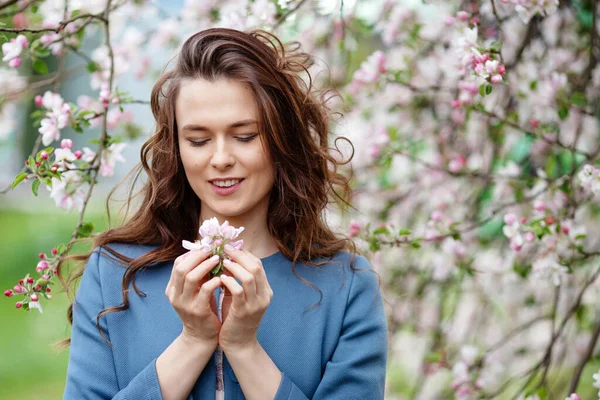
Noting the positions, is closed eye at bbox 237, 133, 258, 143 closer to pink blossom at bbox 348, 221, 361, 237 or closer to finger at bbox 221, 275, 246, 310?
finger at bbox 221, 275, 246, 310

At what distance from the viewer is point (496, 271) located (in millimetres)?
2844

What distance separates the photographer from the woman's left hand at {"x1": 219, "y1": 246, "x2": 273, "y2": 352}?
143 cm

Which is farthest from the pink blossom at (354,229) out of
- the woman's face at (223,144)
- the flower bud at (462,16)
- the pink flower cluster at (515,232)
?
the woman's face at (223,144)

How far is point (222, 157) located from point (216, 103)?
0.38 ft

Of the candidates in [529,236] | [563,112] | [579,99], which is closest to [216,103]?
[529,236]

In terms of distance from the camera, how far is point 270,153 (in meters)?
1.66

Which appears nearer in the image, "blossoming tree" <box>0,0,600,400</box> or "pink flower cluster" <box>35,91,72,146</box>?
"pink flower cluster" <box>35,91,72,146</box>

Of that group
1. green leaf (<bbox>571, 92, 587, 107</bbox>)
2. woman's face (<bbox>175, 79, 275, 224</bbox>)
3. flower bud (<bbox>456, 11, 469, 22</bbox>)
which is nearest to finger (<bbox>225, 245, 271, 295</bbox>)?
woman's face (<bbox>175, 79, 275, 224</bbox>)

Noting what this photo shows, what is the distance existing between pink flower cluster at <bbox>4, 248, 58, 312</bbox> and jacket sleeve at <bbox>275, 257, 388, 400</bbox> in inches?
22.4

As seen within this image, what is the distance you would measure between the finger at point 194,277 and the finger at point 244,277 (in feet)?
0.08

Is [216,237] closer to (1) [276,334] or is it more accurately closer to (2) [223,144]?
(2) [223,144]

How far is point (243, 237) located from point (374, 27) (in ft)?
5.08

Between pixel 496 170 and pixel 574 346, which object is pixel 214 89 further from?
pixel 574 346

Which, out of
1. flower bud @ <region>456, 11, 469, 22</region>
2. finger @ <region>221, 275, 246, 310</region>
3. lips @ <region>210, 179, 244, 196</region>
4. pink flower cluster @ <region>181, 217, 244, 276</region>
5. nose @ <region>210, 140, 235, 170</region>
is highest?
flower bud @ <region>456, 11, 469, 22</region>
